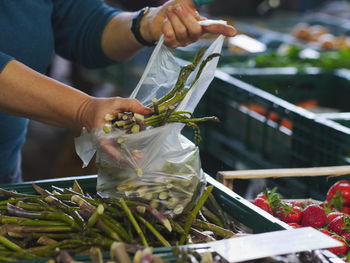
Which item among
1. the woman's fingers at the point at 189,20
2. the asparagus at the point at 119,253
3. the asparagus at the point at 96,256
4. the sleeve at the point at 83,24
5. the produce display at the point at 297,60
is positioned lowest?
the produce display at the point at 297,60

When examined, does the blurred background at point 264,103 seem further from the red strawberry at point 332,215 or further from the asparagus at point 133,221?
the asparagus at point 133,221

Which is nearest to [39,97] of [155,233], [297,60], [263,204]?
[155,233]

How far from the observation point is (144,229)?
2010mm

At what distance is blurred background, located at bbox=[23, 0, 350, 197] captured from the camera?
10.6ft

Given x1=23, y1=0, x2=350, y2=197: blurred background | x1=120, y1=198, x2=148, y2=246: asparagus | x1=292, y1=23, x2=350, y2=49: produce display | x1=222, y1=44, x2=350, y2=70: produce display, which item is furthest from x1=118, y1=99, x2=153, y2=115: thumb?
x1=292, y1=23, x2=350, y2=49: produce display

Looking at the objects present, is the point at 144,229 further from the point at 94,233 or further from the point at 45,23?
the point at 45,23

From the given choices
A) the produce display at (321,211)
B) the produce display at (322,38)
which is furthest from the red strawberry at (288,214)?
the produce display at (322,38)

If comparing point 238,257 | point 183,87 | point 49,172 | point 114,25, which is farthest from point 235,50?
point 238,257

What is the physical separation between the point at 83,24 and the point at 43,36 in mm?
282

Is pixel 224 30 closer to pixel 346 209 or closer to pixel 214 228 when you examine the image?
pixel 214 228

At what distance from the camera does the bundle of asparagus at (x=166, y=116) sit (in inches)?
78.6

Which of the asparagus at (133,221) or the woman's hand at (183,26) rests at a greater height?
the woman's hand at (183,26)

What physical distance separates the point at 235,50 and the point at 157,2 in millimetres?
2149

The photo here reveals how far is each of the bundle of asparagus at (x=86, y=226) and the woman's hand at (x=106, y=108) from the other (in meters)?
0.26
